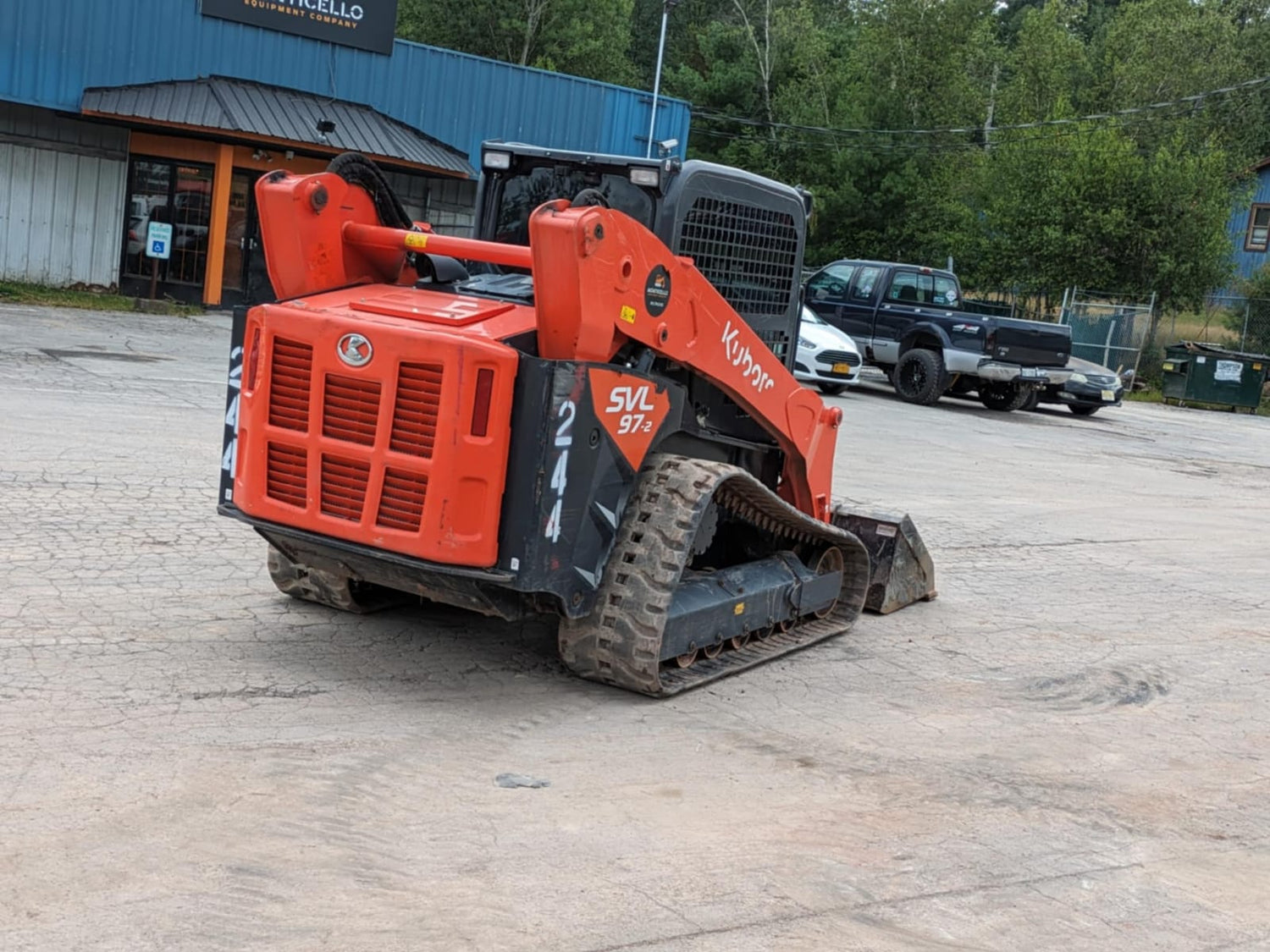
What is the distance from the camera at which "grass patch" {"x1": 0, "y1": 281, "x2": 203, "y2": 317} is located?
72.4ft

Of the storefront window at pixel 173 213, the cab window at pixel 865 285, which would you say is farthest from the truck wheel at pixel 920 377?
the storefront window at pixel 173 213

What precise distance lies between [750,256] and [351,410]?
2.39 metres

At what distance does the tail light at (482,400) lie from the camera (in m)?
5.23

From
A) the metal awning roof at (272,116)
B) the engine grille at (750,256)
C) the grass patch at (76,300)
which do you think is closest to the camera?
the engine grille at (750,256)

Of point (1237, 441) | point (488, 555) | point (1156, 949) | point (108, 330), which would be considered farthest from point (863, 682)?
point (1237, 441)

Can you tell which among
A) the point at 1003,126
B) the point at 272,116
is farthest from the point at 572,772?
the point at 1003,126

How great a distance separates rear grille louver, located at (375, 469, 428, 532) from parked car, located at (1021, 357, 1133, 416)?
19835 mm

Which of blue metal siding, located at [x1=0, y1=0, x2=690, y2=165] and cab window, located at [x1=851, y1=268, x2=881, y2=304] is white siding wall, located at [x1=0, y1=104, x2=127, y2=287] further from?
cab window, located at [x1=851, y1=268, x2=881, y2=304]

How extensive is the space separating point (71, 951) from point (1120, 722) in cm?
469

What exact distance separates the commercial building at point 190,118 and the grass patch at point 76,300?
2.11ft

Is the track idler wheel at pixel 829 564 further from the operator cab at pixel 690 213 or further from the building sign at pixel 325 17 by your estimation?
the building sign at pixel 325 17

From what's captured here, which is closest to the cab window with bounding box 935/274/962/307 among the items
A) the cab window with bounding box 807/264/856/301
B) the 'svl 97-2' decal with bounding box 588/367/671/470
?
the cab window with bounding box 807/264/856/301

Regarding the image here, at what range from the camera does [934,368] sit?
22.3 m

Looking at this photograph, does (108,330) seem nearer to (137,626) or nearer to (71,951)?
(137,626)
